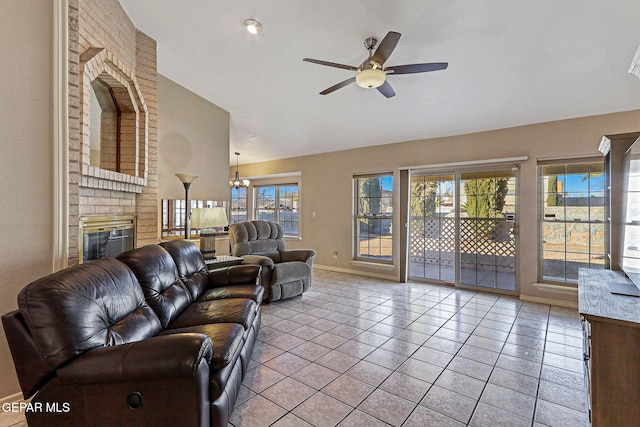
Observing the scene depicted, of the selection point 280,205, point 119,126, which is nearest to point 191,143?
point 119,126

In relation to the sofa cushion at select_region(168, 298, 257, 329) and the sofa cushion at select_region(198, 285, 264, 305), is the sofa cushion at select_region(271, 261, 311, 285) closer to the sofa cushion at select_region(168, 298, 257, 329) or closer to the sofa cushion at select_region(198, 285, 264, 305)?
the sofa cushion at select_region(198, 285, 264, 305)

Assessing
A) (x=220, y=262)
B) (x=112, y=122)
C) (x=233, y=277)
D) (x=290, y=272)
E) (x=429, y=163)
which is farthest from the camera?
(x=429, y=163)

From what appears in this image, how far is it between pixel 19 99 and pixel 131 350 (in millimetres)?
1882

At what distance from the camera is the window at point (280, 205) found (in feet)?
24.1

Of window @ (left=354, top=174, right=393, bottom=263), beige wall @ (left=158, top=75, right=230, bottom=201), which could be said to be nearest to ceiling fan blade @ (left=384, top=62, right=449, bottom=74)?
window @ (left=354, top=174, right=393, bottom=263)

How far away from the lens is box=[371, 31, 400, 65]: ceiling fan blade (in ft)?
7.10

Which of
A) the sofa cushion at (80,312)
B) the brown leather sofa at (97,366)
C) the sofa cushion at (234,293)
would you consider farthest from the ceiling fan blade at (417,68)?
the sofa cushion at (80,312)

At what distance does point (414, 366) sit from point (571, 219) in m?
3.35

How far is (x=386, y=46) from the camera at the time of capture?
231 cm

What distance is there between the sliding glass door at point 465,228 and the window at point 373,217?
1.52 ft

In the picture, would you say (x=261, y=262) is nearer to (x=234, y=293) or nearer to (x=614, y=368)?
(x=234, y=293)

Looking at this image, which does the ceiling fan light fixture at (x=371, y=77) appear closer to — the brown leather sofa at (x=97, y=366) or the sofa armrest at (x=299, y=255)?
the brown leather sofa at (x=97, y=366)

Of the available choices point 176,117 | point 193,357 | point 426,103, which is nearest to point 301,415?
point 193,357

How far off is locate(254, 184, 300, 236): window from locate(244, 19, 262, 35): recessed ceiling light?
435 centimetres
